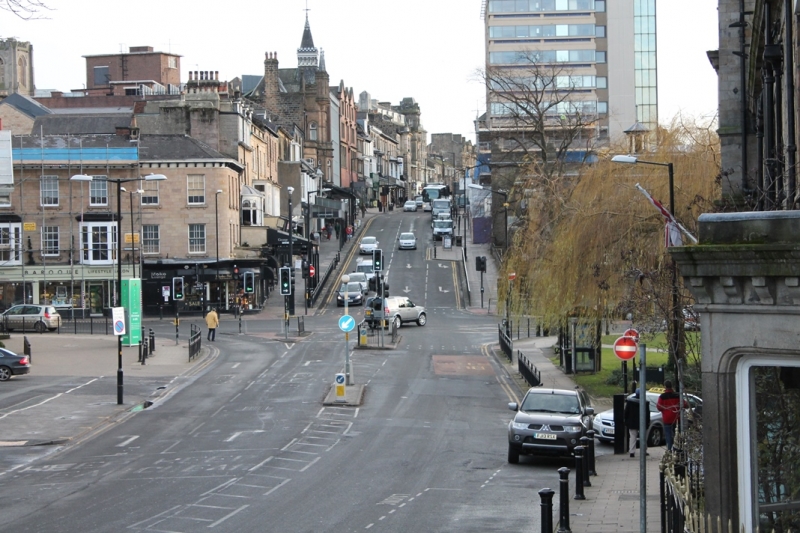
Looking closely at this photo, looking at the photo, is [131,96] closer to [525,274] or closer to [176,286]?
[176,286]

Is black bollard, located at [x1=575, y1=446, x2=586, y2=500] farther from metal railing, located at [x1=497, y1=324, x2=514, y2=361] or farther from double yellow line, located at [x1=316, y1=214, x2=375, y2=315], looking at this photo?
double yellow line, located at [x1=316, y1=214, x2=375, y2=315]

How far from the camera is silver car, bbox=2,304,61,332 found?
185 ft

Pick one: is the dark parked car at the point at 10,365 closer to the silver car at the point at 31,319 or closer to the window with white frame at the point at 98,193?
the silver car at the point at 31,319

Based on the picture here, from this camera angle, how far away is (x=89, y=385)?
36.1 meters

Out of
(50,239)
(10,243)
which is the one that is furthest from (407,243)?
(10,243)

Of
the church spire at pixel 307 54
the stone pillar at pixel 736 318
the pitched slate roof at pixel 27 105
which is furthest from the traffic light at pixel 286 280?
the church spire at pixel 307 54

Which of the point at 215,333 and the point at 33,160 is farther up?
the point at 33,160

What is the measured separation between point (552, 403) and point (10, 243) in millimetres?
50686

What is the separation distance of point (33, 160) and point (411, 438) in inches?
1861

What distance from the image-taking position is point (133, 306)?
4412 cm

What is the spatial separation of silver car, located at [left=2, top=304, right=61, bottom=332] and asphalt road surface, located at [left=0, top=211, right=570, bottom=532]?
1957 cm


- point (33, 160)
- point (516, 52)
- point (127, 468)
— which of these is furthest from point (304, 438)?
point (516, 52)

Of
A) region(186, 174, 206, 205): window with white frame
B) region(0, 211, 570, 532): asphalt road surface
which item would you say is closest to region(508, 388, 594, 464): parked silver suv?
region(0, 211, 570, 532): asphalt road surface

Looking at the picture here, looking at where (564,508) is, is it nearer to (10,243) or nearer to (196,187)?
(196,187)
